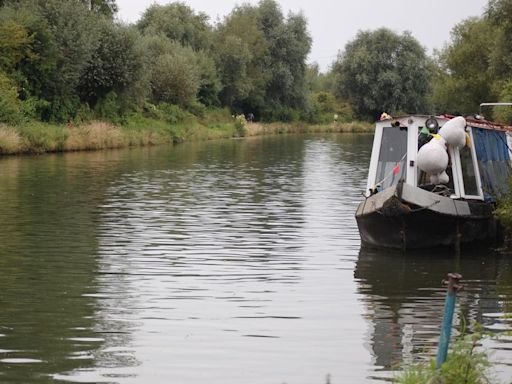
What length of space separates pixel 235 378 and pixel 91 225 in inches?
443

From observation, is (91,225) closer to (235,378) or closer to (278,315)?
(278,315)

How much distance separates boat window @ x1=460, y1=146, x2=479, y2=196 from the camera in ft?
55.0

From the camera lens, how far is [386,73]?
9262 cm

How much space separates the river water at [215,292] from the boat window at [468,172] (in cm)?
107

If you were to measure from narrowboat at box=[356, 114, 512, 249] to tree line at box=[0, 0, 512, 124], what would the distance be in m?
20.8

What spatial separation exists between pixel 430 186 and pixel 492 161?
1.94m

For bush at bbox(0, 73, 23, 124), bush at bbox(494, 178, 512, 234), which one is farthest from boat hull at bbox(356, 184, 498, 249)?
bush at bbox(0, 73, 23, 124)

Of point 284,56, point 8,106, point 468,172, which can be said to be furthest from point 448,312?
point 284,56

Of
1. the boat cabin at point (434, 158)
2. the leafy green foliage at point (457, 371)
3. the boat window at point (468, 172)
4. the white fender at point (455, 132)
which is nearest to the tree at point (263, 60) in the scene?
the boat cabin at point (434, 158)

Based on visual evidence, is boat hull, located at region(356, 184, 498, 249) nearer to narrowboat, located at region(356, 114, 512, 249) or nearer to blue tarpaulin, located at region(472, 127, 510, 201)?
narrowboat, located at region(356, 114, 512, 249)

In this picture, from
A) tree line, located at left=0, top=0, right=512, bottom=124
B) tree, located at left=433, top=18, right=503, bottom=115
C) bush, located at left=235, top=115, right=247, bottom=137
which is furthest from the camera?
bush, located at left=235, top=115, right=247, bottom=137

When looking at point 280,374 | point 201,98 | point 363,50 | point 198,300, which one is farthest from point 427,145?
point 363,50

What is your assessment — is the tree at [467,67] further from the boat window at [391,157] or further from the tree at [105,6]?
the boat window at [391,157]

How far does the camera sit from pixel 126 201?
24.0 m
